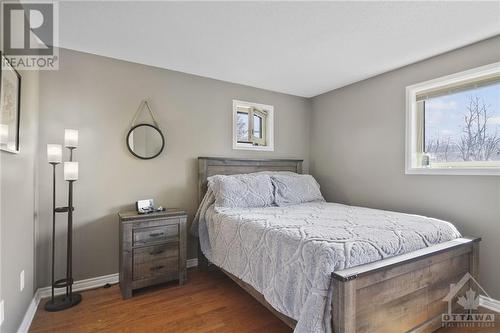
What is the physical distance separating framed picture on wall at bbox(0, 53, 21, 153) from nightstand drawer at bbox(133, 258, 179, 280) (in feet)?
4.70

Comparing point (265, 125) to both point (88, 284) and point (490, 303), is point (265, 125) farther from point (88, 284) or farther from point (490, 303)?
point (490, 303)

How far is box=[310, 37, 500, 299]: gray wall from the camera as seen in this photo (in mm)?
2316

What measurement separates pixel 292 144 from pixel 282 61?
1.54 meters

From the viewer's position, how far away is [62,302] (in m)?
2.28

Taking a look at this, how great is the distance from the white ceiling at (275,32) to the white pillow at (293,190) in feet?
4.47

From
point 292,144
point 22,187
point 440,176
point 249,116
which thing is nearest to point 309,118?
point 292,144

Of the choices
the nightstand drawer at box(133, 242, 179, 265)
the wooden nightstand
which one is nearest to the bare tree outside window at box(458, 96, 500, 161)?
the wooden nightstand

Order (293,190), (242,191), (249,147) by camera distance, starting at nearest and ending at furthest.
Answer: (242,191)
(293,190)
(249,147)

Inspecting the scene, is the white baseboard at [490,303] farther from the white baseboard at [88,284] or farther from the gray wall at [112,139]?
the white baseboard at [88,284]

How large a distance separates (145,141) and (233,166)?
1135 mm

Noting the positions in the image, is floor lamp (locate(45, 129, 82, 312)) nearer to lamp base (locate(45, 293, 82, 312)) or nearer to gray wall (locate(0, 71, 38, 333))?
lamp base (locate(45, 293, 82, 312))

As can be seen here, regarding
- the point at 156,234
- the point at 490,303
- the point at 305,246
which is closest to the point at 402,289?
the point at 305,246

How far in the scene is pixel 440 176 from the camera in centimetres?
261

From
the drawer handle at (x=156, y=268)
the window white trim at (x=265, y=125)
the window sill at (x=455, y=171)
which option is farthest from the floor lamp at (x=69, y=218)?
the window sill at (x=455, y=171)
